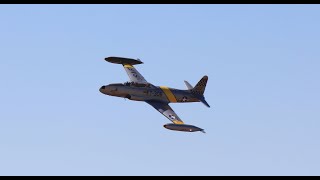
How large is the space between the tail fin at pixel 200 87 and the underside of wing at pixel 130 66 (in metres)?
5.77

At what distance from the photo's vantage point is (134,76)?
82.5 meters

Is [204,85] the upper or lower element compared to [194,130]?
upper

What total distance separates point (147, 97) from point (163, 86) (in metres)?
2.84

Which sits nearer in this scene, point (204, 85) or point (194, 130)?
point (194, 130)

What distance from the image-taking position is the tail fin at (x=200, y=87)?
271 feet

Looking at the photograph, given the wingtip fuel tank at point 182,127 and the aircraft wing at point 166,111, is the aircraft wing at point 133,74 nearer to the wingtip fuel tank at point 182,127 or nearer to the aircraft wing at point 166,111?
the aircraft wing at point 166,111

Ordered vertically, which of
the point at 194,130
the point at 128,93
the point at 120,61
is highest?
the point at 120,61

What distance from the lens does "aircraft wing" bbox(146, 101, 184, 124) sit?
7462 centimetres

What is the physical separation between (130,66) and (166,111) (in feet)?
30.5

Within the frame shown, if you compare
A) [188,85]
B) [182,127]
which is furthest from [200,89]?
[182,127]

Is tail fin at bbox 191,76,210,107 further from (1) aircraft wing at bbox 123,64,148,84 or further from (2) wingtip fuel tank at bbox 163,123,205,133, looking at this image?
(2) wingtip fuel tank at bbox 163,123,205,133
